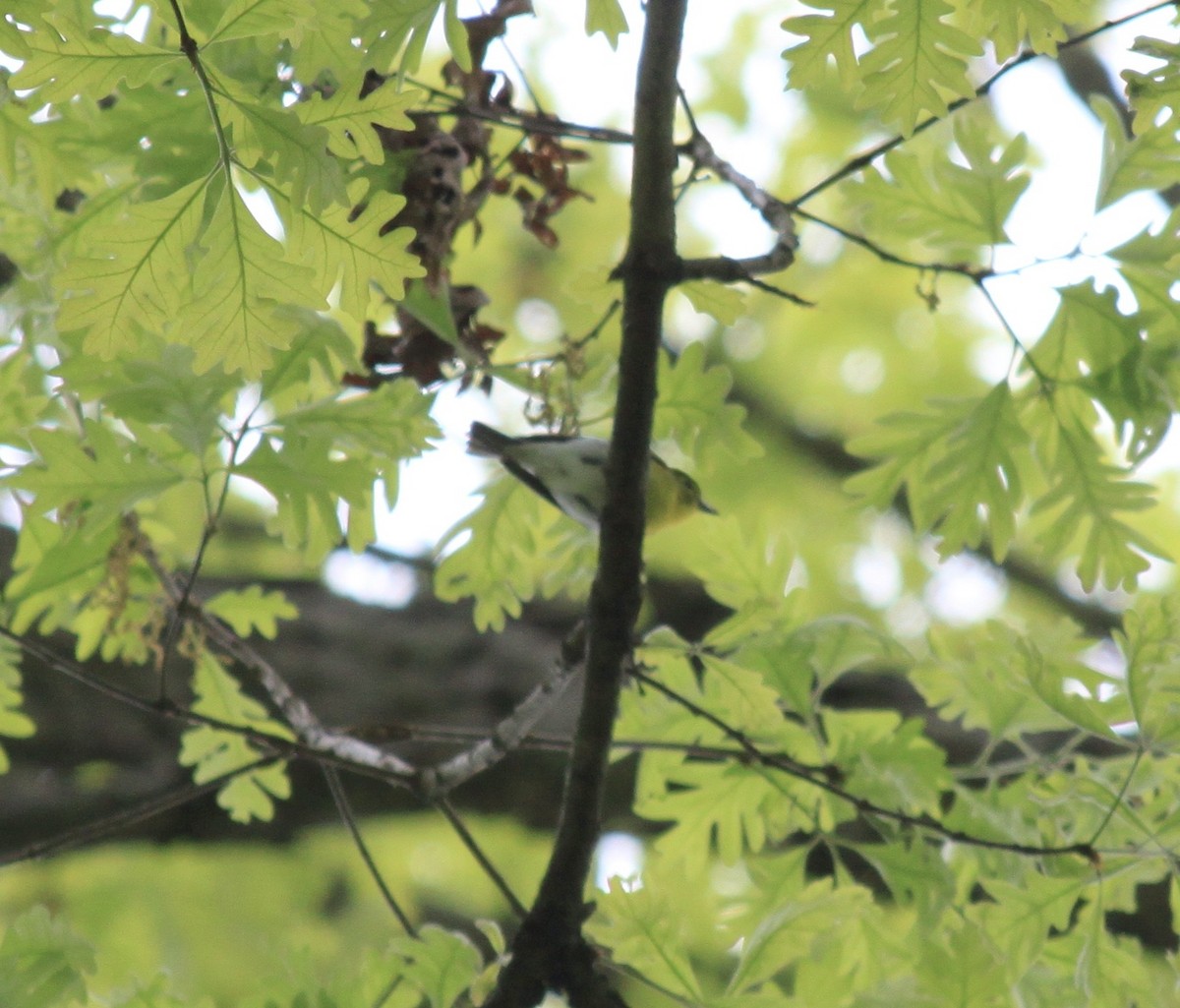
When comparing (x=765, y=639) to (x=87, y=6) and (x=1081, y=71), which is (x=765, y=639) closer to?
(x=87, y=6)

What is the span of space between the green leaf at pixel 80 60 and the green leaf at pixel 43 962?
1165 millimetres

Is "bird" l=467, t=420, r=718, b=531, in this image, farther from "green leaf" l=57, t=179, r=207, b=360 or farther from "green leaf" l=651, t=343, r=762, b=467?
"green leaf" l=57, t=179, r=207, b=360

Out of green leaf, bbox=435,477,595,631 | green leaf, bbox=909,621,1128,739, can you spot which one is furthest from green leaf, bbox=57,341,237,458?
green leaf, bbox=909,621,1128,739

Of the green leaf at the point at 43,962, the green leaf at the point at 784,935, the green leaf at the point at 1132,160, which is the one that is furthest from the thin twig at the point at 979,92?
the green leaf at the point at 43,962

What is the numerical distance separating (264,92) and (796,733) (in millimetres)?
1277

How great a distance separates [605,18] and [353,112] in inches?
12.9

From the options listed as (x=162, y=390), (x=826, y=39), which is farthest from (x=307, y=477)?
(x=826, y=39)

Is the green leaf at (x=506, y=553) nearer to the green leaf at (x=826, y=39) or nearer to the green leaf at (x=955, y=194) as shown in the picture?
the green leaf at (x=955, y=194)

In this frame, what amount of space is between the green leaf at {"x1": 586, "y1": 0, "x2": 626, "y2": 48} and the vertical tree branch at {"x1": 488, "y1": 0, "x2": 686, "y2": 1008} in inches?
5.7

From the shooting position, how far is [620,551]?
166 centimetres

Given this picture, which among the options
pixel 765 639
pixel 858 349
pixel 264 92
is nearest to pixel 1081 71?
pixel 858 349

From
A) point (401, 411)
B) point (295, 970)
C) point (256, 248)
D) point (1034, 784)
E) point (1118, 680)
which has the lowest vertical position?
point (295, 970)

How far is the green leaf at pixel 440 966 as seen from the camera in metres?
1.65

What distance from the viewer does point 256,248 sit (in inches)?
50.9
